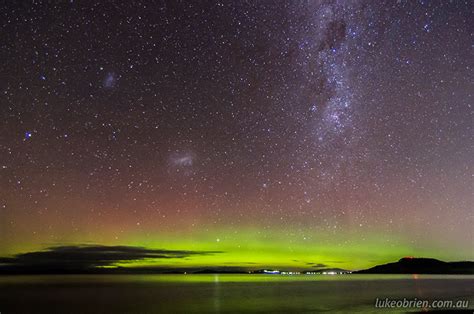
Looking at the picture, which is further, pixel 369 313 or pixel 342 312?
pixel 342 312

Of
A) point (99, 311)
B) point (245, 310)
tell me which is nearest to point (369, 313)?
point (245, 310)

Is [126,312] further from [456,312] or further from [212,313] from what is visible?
[456,312]

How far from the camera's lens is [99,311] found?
47875mm

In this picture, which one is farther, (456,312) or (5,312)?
(5,312)

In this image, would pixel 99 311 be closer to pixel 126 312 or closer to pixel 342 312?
pixel 126 312

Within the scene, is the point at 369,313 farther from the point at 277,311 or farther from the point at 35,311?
the point at 35,311

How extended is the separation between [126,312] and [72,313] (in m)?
5.14

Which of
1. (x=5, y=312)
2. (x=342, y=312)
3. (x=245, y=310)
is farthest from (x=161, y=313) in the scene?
(x=342, y=312)

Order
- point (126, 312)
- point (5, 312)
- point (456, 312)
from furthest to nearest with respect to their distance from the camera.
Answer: point (126, 312), point (5, 312), point (456, 312)

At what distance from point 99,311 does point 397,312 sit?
28.8m

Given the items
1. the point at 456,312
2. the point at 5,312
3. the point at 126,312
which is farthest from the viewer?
the point at 126,312

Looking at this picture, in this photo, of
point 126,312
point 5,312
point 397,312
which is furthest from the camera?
point 126,312

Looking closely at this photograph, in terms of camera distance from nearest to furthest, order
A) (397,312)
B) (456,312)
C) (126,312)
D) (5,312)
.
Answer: (456,312), (397,312), (5,312), (126,312)

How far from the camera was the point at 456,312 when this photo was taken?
123ft
